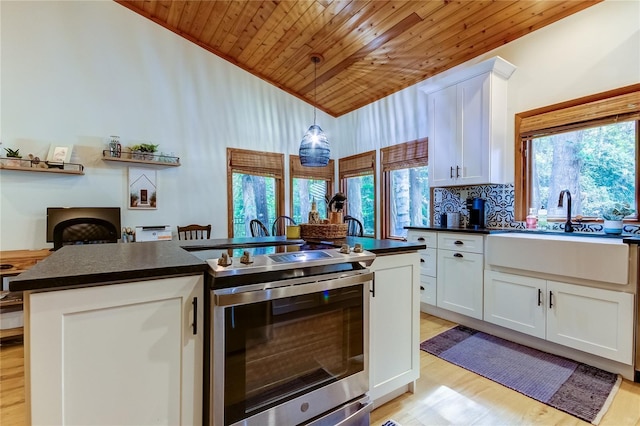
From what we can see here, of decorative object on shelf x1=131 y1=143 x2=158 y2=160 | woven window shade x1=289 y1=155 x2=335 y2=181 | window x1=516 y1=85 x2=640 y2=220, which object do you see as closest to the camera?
window x1=516 y1=85 x2=640 y2=220

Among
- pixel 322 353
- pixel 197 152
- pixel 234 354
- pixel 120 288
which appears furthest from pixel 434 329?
pixel 197 152

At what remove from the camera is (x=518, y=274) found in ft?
8.36

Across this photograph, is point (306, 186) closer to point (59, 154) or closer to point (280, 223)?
point (280, 223)

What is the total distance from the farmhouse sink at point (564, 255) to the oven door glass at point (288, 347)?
1.75 meters

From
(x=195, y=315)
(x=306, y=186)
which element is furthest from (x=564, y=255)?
(x=306, y=186)

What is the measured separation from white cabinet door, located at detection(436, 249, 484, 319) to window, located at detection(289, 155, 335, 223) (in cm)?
220

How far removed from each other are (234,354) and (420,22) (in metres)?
3.28

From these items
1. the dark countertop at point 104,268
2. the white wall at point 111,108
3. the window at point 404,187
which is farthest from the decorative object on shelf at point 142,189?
the window at point 404,187

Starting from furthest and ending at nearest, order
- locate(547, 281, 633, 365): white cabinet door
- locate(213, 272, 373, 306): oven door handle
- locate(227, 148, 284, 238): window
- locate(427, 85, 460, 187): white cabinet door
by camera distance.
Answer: locate(227, 148, 284, 238): window
locate(427, 85, 460, 187): white cabinet door
locate(547, 281, 633, 365): white cabinet door
locate(213, 272, 373, 306): oven door handle

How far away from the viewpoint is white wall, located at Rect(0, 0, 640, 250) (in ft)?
8.86

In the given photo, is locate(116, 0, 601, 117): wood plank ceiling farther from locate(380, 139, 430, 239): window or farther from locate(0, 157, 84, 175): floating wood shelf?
locate(0, 157, 84, 175): floating wood shelf

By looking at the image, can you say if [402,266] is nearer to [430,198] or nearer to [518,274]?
[518,274]

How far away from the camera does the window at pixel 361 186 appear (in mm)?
4758

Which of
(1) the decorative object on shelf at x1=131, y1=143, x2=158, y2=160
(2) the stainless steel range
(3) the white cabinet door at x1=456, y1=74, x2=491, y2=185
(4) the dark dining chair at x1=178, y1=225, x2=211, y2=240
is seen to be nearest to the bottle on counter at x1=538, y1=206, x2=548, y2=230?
(3) the white cabinet door at x1=456, y1=74, x2=491, y2=185
